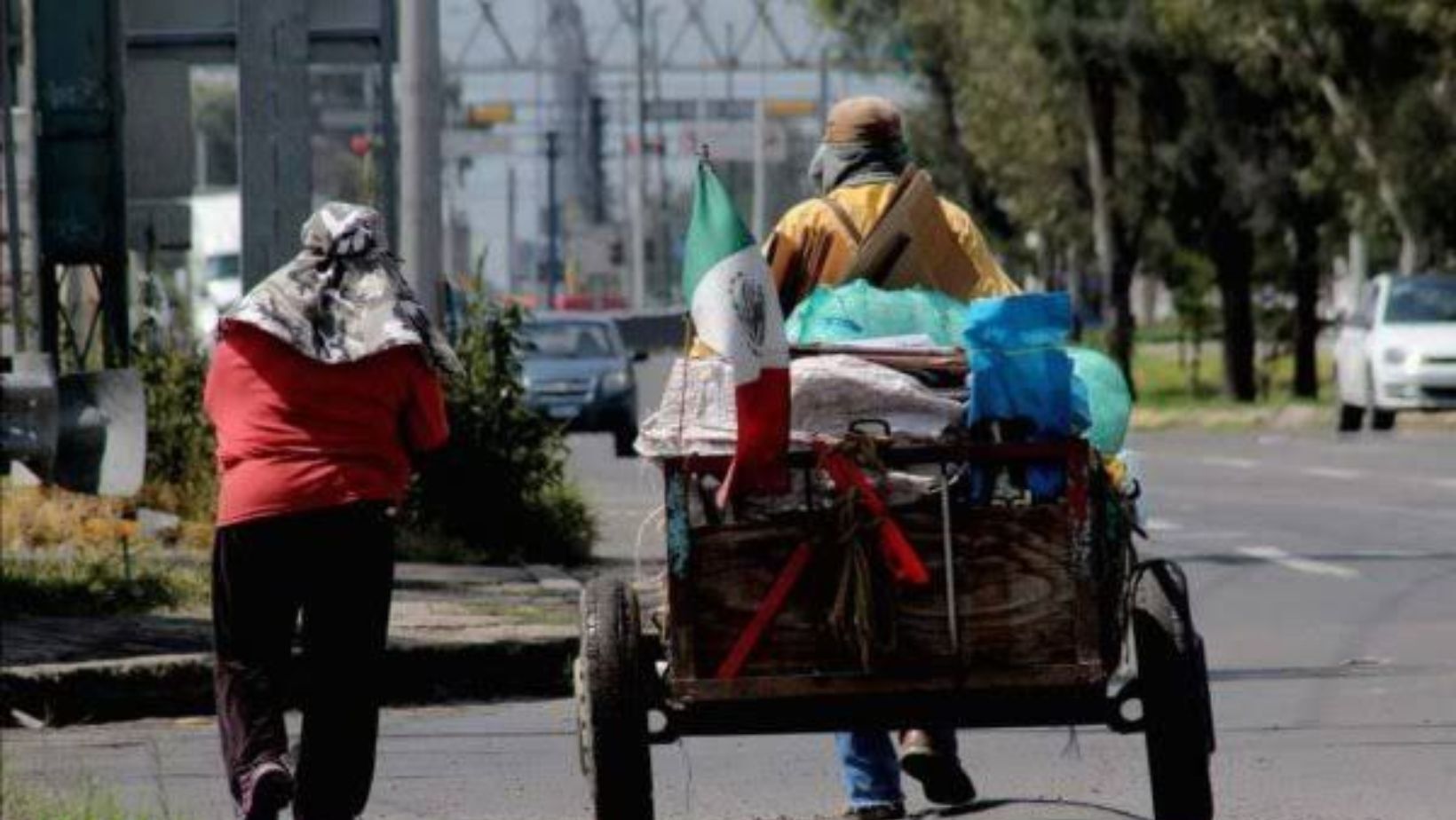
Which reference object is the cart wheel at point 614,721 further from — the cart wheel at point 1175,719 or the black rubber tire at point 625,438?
the black rubber tire at point 625,438

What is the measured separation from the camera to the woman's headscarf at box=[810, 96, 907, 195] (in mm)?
9445

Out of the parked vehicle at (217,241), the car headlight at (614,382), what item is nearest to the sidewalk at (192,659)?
the car headlight at (614,382)

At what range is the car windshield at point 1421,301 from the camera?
3962cm

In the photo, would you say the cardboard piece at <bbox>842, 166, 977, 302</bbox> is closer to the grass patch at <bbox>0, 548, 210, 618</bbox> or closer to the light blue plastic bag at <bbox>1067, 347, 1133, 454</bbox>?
the light blue plastic bag at <bbox>1067, 347, 1133, 454</bbox>

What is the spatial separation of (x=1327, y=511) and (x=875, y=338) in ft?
52.7

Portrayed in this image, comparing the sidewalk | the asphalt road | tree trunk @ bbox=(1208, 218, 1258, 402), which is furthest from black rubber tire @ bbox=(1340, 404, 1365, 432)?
the sidewalk

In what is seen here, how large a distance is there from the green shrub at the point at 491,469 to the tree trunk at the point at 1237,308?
32.2 metres

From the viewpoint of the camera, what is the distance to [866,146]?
9.46 meters

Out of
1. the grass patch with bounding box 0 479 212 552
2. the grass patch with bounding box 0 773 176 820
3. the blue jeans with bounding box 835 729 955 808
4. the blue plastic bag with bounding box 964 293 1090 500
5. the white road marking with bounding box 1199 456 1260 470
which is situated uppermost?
the blue plastic bag with bounding box 964 293 1090 500

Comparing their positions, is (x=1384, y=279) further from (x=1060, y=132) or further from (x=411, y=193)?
(x=411, y=193)

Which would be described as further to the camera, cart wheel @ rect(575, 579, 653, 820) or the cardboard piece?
the cardboard piece

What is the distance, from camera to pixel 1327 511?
24641mm

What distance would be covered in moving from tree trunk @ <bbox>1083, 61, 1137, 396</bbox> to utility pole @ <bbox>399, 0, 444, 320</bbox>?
3083 centimetres

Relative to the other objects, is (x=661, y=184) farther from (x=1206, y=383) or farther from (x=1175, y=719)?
(x=1175, y=719)
